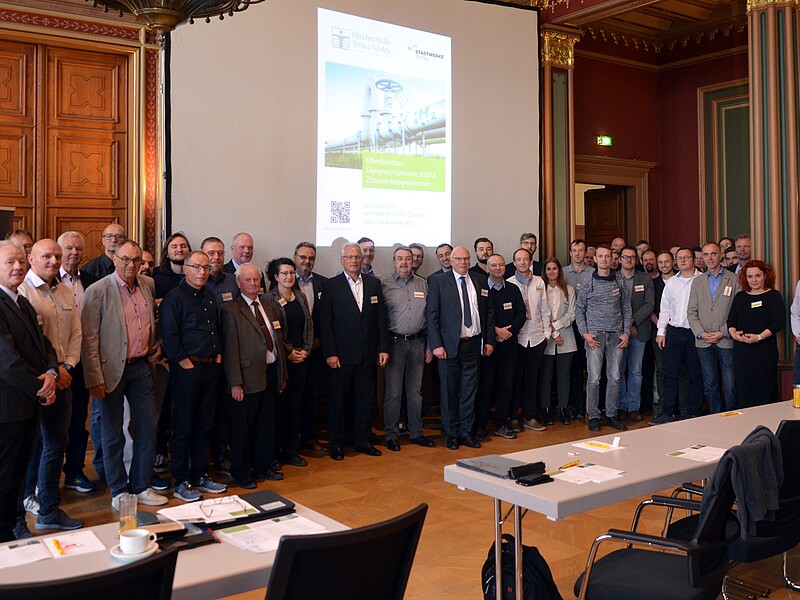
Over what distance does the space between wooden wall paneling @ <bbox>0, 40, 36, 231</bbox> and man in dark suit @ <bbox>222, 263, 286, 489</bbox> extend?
6.96 ft

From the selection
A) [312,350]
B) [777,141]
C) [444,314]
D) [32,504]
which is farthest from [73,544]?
[777,141]

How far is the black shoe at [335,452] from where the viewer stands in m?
5.91

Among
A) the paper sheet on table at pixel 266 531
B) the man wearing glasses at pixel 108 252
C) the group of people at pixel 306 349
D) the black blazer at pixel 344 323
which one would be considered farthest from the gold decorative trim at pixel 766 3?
the paper sheet on table at pixel 266 531

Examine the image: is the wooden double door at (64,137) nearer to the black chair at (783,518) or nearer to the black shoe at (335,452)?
the black shoe at (335,452)

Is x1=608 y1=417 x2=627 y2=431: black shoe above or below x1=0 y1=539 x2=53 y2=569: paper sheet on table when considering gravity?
below

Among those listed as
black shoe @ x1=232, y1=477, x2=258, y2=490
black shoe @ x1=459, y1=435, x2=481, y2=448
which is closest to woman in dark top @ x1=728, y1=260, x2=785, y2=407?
black shoe @ x1=459, y1=435, x2=481, y2=448

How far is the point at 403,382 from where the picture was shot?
257 inches

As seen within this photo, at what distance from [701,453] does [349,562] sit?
194 centimetres

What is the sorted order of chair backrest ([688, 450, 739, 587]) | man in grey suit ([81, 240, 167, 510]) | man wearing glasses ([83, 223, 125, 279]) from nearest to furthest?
chair backrest ([688, 450, 739, 587]), man in grey suit ([81, 240, 167, 510]), man wearing glasses ([83, 223, 125, 279])

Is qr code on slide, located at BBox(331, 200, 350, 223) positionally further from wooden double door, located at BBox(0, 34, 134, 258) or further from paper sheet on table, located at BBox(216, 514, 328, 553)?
paper sheet on table, located at BBox(216, 514, 328, 553)

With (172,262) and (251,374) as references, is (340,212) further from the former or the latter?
(251,374)

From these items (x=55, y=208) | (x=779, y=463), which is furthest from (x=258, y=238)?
(x=779, y=463)

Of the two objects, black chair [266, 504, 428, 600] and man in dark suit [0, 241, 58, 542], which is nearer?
black chair [266, 504, 428, 600]

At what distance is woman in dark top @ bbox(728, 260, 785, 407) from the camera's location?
6.47 m
